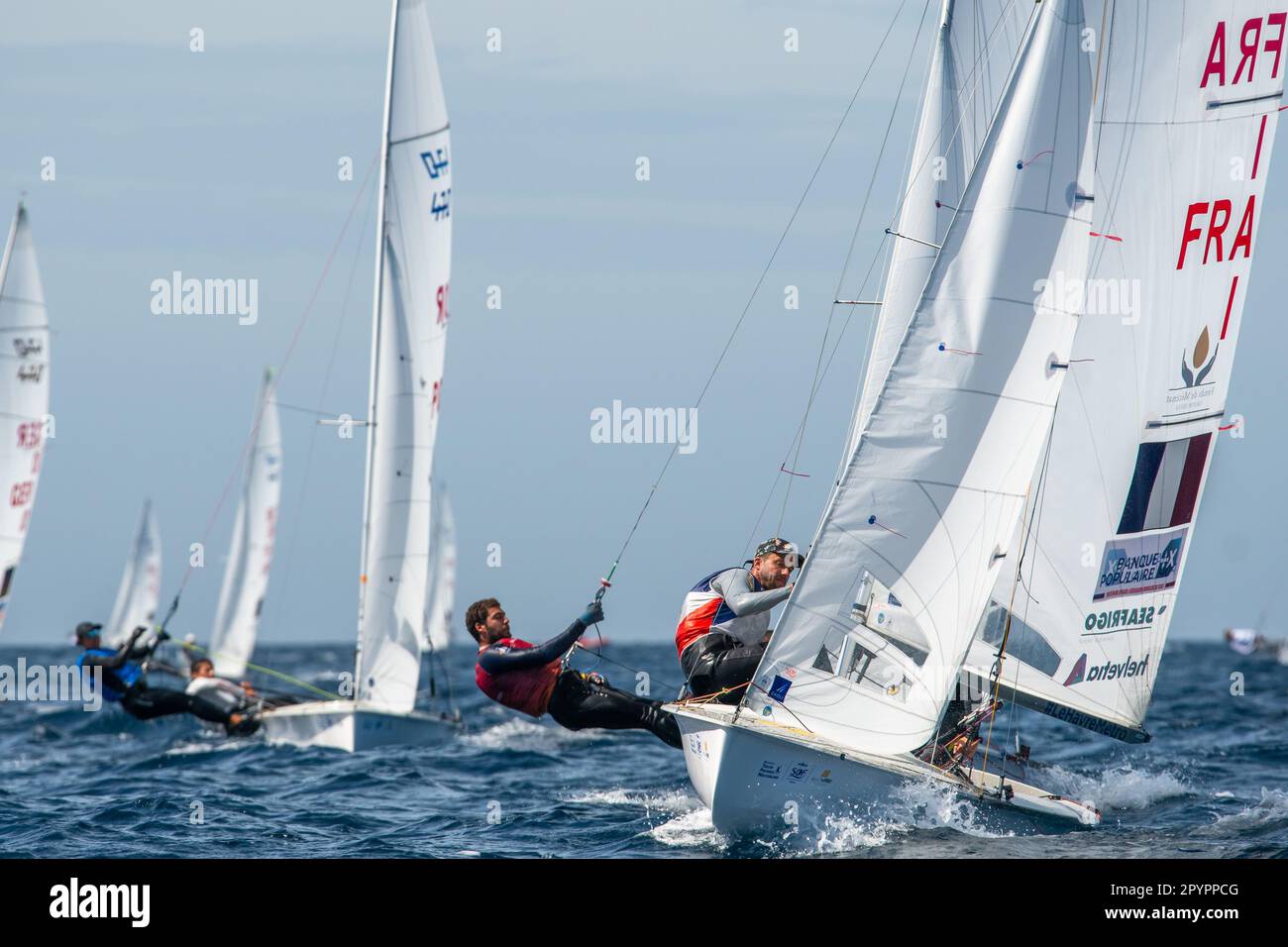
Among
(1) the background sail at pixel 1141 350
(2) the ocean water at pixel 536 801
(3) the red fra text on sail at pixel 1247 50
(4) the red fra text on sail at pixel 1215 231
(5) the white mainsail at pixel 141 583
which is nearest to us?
(2) the ocean water at pixel 536 801

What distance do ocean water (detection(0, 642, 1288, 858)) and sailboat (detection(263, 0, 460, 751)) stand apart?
4.45 feet

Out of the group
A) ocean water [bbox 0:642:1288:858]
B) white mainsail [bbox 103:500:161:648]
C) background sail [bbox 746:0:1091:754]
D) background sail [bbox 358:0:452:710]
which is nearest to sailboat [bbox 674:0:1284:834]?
background sail [bbox 746:0:1091:754]

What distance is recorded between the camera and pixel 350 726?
1889 centimetres

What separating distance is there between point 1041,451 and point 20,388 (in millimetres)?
12899

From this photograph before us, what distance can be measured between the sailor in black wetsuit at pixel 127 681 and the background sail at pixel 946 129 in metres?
9.71

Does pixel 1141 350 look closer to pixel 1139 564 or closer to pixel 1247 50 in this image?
pixel 1139 564

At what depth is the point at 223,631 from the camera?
3503 centimetres

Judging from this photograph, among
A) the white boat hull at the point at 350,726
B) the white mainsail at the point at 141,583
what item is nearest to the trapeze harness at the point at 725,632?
the white boat hull at the point at 350,726

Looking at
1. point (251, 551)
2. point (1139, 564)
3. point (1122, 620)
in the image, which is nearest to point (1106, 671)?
point (1122, 620)

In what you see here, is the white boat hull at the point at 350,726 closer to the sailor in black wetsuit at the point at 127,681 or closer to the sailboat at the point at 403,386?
the sailboat at the point at 403,386

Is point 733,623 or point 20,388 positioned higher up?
point 20,388

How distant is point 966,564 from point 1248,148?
4886mm

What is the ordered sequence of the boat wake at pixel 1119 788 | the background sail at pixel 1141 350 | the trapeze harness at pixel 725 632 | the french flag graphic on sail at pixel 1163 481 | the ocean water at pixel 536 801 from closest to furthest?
1. the ocean water at pixel 536 801
2. the trapeze harness at pixel 725 632
3. the background sail at pixel 1141 350
4. the french flag graphic on sail at pixel 1163 481
5. the boat wake at pixel 1119 788

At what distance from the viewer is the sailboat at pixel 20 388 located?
743 inches
